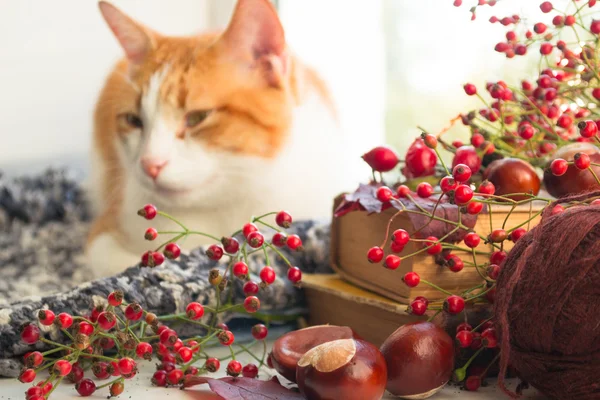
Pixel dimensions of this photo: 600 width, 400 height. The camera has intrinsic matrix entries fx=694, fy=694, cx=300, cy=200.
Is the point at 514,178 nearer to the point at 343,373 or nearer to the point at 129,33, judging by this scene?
the point at 343,373

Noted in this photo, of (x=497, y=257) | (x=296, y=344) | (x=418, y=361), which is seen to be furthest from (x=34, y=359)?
(x=497, y=257)

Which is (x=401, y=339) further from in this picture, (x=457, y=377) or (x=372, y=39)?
(x=372, y=39)

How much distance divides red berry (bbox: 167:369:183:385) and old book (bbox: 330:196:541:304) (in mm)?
250

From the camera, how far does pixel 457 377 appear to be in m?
0.68

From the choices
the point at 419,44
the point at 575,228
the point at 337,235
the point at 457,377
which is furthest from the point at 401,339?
the point at 419,44

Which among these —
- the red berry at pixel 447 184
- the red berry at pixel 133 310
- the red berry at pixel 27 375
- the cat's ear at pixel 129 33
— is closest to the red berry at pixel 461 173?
the red berry at pixel 447 184

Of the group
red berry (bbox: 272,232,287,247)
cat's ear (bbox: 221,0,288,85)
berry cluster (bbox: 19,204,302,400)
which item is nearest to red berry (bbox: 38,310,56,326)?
berry cluster (bbox: 19,204,302,400)

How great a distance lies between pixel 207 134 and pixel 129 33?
A: 24 cm

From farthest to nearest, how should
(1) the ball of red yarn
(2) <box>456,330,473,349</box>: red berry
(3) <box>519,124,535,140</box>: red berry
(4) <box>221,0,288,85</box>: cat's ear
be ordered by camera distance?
(4) <box>221,0,288,85</box>: cat's ear
(3) <box>519,124,535,140</box>: red berry
(2) <box>456,330,473,349</box>: red berry
(1) the ball of red yarn

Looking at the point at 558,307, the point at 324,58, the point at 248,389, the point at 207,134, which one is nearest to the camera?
the point at 558,307

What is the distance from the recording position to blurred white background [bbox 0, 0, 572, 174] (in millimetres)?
1137

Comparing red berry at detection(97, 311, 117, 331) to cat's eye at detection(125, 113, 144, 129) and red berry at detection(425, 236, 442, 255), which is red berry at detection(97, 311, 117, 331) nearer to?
red berry at detection(425, 236, 442, 255)

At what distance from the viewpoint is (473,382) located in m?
0.68

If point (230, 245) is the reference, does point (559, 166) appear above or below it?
above
